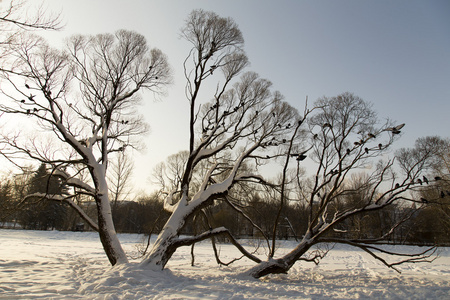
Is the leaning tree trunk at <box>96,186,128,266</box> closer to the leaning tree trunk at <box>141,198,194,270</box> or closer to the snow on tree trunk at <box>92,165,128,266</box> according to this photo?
the snow on tree trunk at <box>92,165,128,266</box>

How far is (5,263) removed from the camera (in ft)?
25.4

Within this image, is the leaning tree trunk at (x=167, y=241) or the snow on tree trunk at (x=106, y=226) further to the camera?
the snow on tree trunk at (x=106, y=226)

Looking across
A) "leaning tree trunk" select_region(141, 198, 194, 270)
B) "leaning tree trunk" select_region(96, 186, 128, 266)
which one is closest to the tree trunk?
"leaning tree trunk" select_region(96, 186, 128, 266)

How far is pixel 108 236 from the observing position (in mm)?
7000

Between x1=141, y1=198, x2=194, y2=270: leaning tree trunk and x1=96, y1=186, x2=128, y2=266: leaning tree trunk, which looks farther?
x1=96, y1=186, x2=128, y2=266: leaning tree trunk

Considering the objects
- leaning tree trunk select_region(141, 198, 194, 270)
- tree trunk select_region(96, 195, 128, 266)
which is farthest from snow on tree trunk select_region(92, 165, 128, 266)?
leaning tree trunk select_region(141, 198, 194, 270)

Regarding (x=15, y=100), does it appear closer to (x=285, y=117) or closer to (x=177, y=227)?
(x=177, y=227)

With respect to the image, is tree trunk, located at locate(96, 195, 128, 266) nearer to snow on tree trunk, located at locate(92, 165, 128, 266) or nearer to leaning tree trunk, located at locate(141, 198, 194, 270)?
snow on tree trunk, located at locate(92, 165, 128, 266)

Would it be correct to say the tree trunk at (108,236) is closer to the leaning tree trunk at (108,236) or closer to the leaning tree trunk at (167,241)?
the leaning tree trunk at (108,236)

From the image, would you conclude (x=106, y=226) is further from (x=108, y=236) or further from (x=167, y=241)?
(x=167, y=241)

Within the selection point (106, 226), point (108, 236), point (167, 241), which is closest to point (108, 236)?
point (108, 236)

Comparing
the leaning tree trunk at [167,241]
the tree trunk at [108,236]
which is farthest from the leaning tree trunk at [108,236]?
the leaning tree trunk at [167,241]

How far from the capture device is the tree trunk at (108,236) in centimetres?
679

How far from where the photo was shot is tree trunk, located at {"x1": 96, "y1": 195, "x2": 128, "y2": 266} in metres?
6.79
